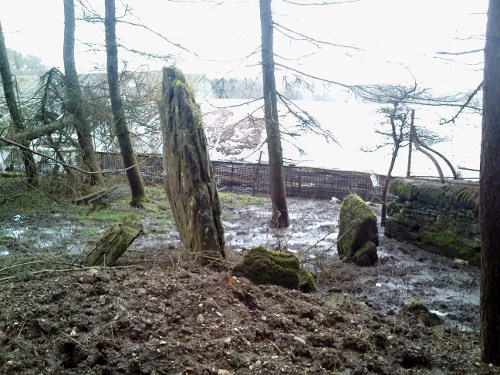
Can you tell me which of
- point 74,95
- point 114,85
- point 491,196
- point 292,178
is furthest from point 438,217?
point 74,95

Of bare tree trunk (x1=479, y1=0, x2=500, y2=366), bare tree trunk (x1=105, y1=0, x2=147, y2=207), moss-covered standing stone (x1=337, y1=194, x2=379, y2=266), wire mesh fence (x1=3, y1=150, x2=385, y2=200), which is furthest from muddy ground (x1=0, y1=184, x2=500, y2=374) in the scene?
wire mesh fence (x1=3, y1=150, x2=385, y2=200)

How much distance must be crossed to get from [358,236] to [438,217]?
2254 mm

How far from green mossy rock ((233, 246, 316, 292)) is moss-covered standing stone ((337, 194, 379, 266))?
3.64 metres

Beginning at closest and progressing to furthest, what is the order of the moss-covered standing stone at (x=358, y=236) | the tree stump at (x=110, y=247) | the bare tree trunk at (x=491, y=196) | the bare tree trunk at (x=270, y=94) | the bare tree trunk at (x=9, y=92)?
the bare tree trunk at (x=491, y=196) → the tree stump at (x=110, y=247) → the moss-covered standing stone at (x=358, y=236) → the bare tree trunk at (x=270, y=94) → the bare tree trunk at (x=9, y=92)

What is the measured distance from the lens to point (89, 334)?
9.96ft

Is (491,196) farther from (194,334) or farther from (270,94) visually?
(270,94)

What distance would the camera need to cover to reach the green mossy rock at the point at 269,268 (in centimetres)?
489

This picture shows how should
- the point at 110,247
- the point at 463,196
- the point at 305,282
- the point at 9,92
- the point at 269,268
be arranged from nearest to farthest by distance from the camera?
the point at 269,268
the point at 110,247
the point at 305,282
the point at 463,196
the point at 9,92

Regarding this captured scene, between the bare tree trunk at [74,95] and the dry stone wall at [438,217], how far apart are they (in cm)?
829

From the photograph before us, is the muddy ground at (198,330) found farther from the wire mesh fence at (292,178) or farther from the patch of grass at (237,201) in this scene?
the wire mesh fence at (292,178)

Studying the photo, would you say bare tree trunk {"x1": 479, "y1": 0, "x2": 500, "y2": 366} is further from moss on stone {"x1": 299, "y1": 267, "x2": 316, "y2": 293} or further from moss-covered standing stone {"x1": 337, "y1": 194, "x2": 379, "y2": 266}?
moss-covered standing stone {"x1": 337, "y1": 194, "x2": 379, "y2": 266}

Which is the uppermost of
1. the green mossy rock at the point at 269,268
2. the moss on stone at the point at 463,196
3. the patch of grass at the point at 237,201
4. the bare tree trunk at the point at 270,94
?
the bare tree trunk at the point at 270,94

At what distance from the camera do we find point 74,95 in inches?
508

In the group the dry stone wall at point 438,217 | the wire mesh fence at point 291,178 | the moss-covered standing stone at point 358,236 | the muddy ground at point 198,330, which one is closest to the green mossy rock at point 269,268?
the muddy ground at point 198,330
